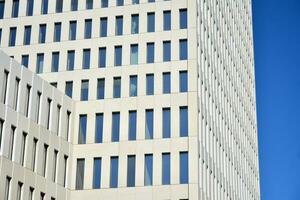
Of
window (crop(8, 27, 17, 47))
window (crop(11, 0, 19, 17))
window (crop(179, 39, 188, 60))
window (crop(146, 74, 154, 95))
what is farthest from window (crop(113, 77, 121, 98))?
window (crop(11, 0, 19, 17))

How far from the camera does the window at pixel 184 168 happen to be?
63.5 m

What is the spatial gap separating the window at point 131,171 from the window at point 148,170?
118cm

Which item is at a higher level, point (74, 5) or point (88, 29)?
point (74, 5)

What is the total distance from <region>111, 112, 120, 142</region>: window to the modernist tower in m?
0.09

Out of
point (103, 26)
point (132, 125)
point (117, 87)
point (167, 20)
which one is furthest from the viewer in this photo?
point (103, 26)

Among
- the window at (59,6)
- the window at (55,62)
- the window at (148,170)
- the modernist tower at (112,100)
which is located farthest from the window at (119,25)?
the window at (148,170)

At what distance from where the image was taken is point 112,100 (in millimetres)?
67812

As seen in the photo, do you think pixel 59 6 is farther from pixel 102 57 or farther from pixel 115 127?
pixel 115 127

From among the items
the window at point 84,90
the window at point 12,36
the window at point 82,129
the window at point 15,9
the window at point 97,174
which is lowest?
the window at point 97,174

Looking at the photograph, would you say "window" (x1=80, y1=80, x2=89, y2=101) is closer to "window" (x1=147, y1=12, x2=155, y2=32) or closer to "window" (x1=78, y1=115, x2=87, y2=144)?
"window" (x1=78, y1=115, x2=87, y2=144)

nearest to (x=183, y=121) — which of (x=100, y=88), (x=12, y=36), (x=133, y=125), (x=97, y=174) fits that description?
(x=133, y=125)

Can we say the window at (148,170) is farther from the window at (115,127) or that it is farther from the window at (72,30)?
the window at (72,30)

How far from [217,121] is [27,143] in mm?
26694

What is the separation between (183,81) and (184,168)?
28.2ft
